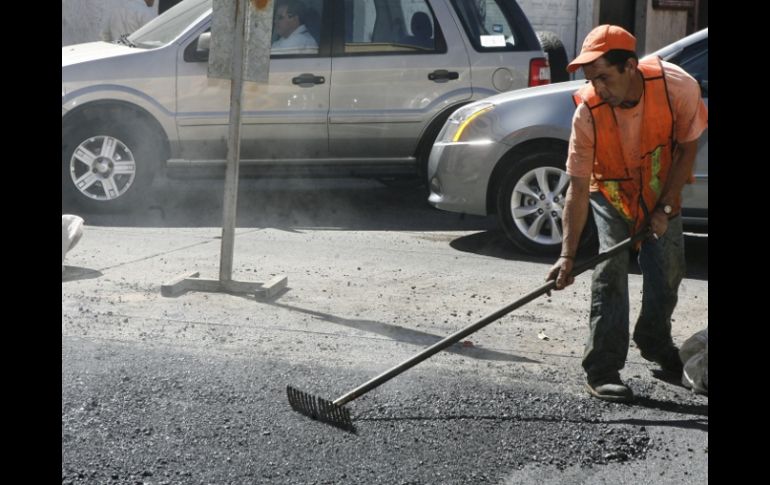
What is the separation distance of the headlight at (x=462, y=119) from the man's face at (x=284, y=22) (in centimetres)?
204

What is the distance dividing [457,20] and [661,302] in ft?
17.1

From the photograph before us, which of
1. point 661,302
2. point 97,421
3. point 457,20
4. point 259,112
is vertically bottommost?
point 97,421

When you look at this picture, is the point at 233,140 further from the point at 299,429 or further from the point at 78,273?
the point at 299,429

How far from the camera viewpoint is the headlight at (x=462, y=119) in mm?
8203

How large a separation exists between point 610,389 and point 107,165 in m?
5.91

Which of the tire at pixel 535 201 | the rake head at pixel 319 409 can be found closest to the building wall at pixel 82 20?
the tire at pixel 535 201

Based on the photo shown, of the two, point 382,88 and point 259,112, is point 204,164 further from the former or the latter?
point 382,88

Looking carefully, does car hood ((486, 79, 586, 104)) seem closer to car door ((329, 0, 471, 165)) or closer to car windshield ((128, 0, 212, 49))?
car door ((329, 0, 471, 165))

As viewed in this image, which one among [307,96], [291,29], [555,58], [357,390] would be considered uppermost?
[291,29]

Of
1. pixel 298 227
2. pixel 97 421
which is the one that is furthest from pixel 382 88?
pixel 97 421

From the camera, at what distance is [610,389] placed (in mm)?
4836

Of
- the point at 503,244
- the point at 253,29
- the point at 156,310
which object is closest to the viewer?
the point at 156,310

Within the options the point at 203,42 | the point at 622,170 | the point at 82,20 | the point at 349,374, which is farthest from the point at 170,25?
the point at 622,170

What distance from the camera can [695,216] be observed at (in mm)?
7516
